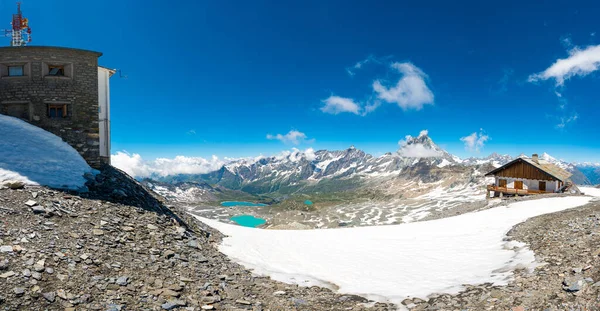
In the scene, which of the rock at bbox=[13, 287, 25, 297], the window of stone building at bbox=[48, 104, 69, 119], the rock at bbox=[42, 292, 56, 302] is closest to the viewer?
the rock at bbox=[13, 287, 25, 297]

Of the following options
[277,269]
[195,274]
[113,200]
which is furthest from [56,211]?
[277,269]

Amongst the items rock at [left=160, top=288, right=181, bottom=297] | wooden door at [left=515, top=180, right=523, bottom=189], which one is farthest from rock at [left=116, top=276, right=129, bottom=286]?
wooden door at [left=515, top=180, right=523, bottom=189]

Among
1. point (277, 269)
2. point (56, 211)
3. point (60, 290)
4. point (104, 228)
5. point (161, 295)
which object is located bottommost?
point (277, 269)

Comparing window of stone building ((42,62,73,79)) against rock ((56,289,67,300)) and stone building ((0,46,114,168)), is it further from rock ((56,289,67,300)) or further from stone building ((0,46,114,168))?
rock ((56,289,67,300))

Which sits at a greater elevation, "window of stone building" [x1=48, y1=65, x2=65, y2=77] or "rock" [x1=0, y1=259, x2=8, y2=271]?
"window of stone building" [x1=48, y1=65, x2=65, y2=77]

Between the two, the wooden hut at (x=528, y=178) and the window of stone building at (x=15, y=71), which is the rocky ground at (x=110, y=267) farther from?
the wooden hut at (x=528, y=178)

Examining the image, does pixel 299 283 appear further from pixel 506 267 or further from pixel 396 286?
pixel 506 267

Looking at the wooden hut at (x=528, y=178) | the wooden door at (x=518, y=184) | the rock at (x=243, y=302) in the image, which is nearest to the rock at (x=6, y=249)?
the rock at (x=243, y=302)
